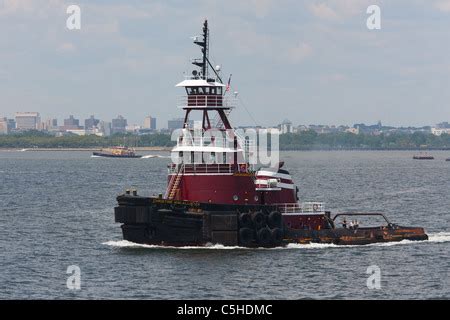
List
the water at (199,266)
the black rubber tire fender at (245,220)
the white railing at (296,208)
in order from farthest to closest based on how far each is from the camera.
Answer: the white railing at (296,208), the black rubber tire fender at (245,220), the water at (199,266)

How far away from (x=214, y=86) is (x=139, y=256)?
10151 mm

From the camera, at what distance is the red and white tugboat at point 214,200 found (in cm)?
5466

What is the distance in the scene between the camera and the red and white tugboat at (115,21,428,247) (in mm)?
54656

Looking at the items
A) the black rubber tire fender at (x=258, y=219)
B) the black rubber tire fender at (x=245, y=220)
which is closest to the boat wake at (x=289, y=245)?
the black rubber tire fender at (x=245, y=220)

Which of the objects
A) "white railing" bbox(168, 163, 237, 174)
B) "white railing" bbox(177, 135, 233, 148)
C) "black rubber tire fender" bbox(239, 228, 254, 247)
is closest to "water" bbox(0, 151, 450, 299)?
"black rubber tire fender" bbox(239, 228, 254, 247)

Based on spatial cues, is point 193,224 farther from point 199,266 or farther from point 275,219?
point 275,219

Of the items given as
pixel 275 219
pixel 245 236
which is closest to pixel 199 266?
pixel 245 236

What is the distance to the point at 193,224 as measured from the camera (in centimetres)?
5441

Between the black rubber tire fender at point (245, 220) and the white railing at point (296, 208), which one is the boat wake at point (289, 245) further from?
the white railing at point (296, 208)

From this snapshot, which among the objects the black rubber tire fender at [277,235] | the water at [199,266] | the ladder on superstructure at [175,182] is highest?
the ladder on superstructure at [175,182]

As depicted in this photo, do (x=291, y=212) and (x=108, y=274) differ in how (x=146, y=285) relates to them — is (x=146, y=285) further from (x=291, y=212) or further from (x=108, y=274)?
(x=291, y=212)

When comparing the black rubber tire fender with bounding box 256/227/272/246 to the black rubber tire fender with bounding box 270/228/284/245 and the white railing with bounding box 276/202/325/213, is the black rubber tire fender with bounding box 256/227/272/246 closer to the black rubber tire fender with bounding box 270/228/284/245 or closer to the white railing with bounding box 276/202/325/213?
the black rubber tire fender with bounding box 270/228/284/245

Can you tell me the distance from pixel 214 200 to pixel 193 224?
2.14 meters
